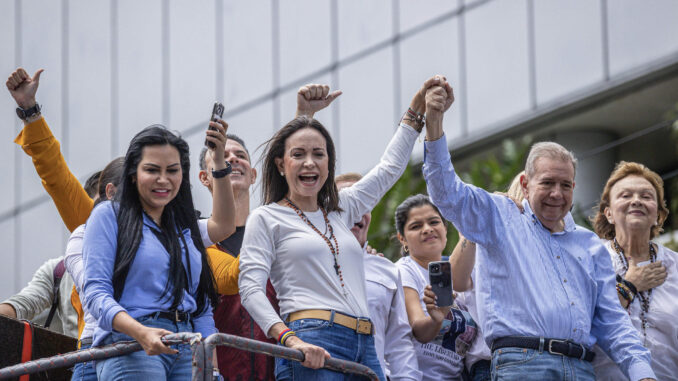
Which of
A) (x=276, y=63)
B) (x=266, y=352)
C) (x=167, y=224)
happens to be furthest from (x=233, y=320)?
(x=276, y=63)

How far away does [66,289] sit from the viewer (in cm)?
571

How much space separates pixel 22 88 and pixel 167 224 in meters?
1.03

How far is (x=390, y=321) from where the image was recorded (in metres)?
5.48

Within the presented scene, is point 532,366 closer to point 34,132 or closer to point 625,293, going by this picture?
point 625,293

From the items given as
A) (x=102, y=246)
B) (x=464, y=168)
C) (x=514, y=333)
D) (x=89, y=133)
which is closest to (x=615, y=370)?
(x=514, y=333)

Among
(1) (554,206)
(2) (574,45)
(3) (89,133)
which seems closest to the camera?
(1) (554,206)

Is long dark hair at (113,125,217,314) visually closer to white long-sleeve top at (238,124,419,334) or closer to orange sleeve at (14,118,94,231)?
white long-sleeve top at (238,124,419,334)

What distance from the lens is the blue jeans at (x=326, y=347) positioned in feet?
14.1

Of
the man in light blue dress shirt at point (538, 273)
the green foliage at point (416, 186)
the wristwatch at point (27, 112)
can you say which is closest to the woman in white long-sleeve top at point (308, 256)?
the man in light blue dress shirt at point (538, 273)

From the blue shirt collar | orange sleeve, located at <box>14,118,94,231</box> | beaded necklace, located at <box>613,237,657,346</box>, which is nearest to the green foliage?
beaded necklace, located at <box>613,237,657,346</box>

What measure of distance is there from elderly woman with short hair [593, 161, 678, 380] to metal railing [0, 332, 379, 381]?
7.40ft

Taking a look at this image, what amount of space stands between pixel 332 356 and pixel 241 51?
12781mm

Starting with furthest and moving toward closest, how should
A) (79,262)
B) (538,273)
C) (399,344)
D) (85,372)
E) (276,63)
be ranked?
(276,63) < (399,344) < (538,273) < (79,262) < (85,372)

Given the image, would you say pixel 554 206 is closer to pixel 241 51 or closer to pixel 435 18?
pixel 435 18
